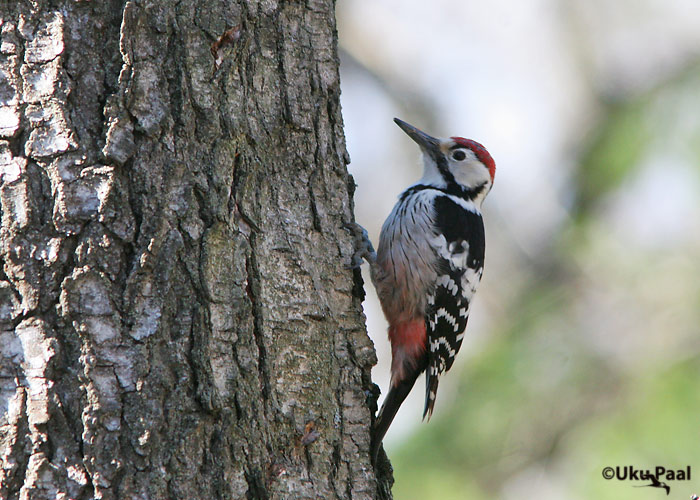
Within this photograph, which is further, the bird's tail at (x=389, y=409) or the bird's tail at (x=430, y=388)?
the bird's tail at (x=430, y=388)

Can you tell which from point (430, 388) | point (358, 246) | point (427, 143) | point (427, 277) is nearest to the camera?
point (358, 246)

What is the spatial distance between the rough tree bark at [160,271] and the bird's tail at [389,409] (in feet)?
0.31

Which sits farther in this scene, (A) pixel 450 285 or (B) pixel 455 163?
(B) pixel 455 163

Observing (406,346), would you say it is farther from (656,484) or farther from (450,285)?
(656,484)

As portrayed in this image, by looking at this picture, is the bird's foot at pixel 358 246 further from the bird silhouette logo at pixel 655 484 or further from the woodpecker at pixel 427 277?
the bird silhouette logo at pixel 655 484

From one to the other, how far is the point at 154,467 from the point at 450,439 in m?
3.80

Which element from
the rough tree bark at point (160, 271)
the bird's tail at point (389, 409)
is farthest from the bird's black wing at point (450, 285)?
the rough tree bark at point (160, 271)

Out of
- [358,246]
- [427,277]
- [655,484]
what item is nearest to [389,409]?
[358,246]

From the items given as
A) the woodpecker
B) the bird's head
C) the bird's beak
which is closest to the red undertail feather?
the woodpecker

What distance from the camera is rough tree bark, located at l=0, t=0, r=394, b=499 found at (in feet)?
5.93

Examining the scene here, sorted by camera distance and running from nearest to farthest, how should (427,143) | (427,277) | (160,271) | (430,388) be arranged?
1. (160,271)
2. (430,388)
3. (427,277)
4. (427,143)

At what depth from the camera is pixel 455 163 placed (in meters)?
4.30

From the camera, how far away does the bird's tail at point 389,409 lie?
2.39 m

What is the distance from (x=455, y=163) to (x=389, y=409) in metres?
1.81
